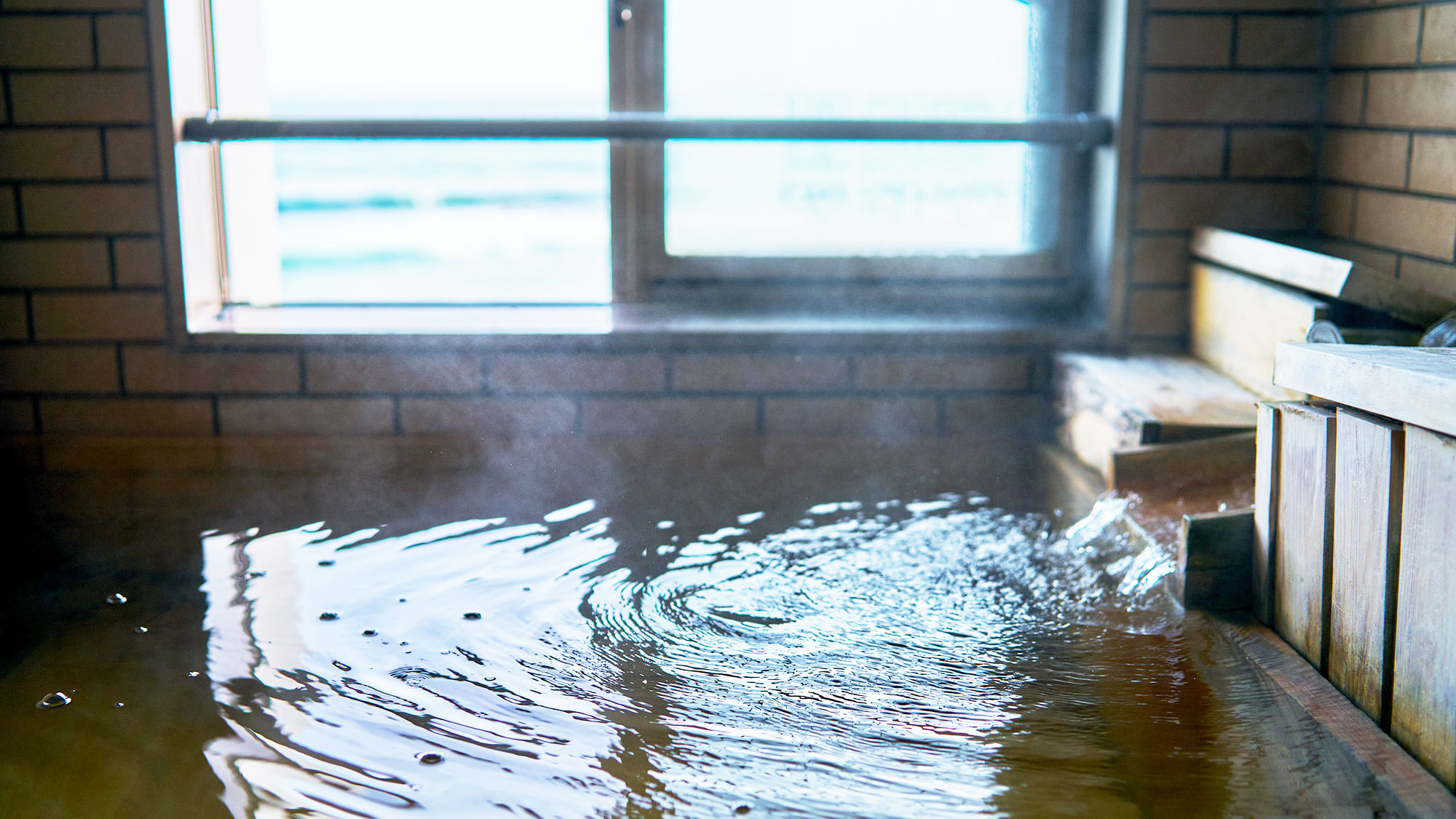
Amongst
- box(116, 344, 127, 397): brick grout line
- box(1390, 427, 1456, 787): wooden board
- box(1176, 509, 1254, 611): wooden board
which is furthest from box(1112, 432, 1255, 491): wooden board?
box(116, 344, 127, 397): brick grout line

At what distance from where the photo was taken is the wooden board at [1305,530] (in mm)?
1340

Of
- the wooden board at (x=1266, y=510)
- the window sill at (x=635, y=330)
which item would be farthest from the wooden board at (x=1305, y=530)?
the window sill at (x=635, y=330)

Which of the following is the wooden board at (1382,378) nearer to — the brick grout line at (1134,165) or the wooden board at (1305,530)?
the wooden board at (1305,530)

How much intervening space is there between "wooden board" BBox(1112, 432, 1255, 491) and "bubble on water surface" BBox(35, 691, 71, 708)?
161cm

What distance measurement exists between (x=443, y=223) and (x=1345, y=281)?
8817 mm

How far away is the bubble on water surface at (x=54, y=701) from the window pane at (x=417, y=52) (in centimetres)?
167

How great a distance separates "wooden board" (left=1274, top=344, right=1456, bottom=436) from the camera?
3.61ft

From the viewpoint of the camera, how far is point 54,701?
131 cm

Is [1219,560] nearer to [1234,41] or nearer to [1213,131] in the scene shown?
[1213,131]

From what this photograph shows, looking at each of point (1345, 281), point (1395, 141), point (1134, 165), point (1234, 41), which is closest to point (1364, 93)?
point (1395, 141)

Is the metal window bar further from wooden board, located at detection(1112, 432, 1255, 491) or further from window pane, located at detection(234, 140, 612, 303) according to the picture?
wooden board, located at detection(1112, 432, 1255, 491)

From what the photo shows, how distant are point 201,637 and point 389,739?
442 millimetres

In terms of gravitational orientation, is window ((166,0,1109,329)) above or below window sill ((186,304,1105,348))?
above

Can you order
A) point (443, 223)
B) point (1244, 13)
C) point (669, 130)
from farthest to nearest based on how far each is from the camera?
point (443, 223), point (669, 130), point (1244, 13)
